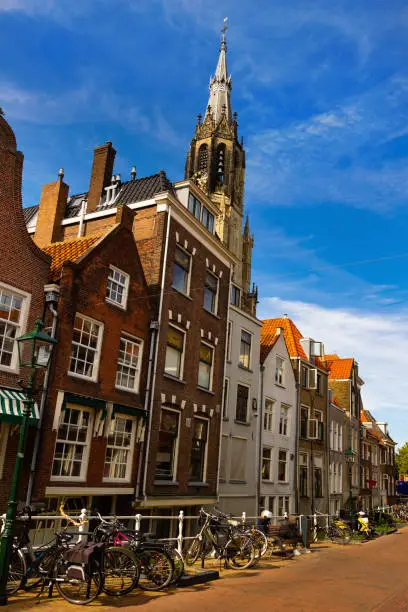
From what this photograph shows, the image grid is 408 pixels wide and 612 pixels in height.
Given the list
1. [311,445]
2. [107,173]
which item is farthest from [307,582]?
[311,445]

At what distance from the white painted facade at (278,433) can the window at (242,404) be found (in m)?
1.67

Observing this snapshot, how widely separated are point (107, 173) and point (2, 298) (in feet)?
40.9

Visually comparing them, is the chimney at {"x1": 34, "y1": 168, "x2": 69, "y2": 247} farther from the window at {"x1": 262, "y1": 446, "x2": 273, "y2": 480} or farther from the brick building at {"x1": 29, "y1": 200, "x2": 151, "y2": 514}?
the window at {"x1": 262, "y1": 446, "x2": 273, "y2": 480}

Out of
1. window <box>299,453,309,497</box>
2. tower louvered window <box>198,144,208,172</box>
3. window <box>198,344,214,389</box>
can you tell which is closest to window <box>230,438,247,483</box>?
window <box>198,344,214,389</box>

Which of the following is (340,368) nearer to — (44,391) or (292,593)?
(44,391)

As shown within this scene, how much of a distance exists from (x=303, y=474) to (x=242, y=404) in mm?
9733

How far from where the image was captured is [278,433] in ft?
101

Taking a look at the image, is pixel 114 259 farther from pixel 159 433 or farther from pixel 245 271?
pixel 245 271

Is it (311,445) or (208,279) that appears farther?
(311,445)

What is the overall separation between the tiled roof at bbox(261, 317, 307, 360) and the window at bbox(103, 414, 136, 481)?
51.5 ft

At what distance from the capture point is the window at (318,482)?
35.7m

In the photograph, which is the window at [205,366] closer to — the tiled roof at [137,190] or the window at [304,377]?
the tiled roof at [137,190]

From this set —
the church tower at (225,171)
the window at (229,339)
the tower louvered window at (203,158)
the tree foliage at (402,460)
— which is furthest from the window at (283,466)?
the tower louvered window at (203,158)

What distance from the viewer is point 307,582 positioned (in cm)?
1314
